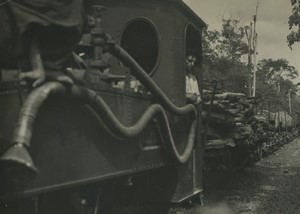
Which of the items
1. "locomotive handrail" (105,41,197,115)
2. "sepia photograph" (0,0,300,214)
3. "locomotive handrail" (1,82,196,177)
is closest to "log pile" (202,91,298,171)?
"sepia photograph" (0,0,300,214)

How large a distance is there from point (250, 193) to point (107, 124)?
282 inches

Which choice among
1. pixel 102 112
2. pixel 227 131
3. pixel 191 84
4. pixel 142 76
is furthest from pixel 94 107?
pixel 227 131

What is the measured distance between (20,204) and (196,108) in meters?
4.20

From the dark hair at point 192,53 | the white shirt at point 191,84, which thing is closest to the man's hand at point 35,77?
the white shirt at point 191,84

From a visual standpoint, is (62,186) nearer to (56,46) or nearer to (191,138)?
(56,46)

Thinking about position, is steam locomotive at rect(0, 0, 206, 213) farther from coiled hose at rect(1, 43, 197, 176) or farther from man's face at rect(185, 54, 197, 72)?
man's face at rect(185, 54, 197, 72)

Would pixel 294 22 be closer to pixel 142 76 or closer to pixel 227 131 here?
pixel 227 131

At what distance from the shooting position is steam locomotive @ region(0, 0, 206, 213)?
3.00 metres

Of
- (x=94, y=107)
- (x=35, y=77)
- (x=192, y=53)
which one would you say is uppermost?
(x=192, y=53)

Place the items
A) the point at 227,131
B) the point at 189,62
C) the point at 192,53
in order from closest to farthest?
the point at 189,62
the point at 192,53
the point at 227,131

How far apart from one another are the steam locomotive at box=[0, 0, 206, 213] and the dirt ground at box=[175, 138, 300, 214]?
5.08ft

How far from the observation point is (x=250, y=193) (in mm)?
10492

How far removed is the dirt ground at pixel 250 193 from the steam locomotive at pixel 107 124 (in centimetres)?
155

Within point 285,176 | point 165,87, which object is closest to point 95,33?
point 165,87
